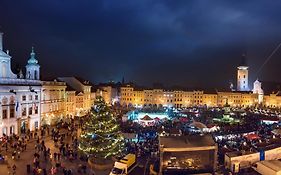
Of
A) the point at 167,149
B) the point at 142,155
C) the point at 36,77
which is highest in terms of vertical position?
the point at 36,77

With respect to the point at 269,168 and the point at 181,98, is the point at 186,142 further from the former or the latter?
the point at 181,98

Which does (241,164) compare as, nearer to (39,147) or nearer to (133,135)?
(133,135)

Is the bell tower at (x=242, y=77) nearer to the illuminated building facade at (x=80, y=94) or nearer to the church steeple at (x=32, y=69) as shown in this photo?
the illuminated building facade at (x=80, y=94)

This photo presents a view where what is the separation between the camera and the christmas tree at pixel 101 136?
28.1m

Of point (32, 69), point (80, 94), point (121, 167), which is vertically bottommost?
point (121, 167)

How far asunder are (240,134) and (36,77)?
32.2m

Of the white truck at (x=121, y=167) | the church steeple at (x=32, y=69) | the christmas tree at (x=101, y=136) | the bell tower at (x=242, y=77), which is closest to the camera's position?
the white truck at (x=121, y=167)

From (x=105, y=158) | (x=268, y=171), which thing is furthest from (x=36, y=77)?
(x=268, y=171)

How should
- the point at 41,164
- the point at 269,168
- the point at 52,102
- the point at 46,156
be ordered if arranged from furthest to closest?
the point at 52,102
the point at 46,156
the point at 41,164
the point at 269,168

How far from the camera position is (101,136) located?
2833 cm

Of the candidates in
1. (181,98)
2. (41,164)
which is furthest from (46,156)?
(181,98)

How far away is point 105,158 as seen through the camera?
2850 centimetres

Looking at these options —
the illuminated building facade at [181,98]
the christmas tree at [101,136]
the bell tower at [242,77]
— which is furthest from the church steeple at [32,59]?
the bell tower at [242,77]

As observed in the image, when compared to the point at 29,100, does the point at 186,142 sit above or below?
below
